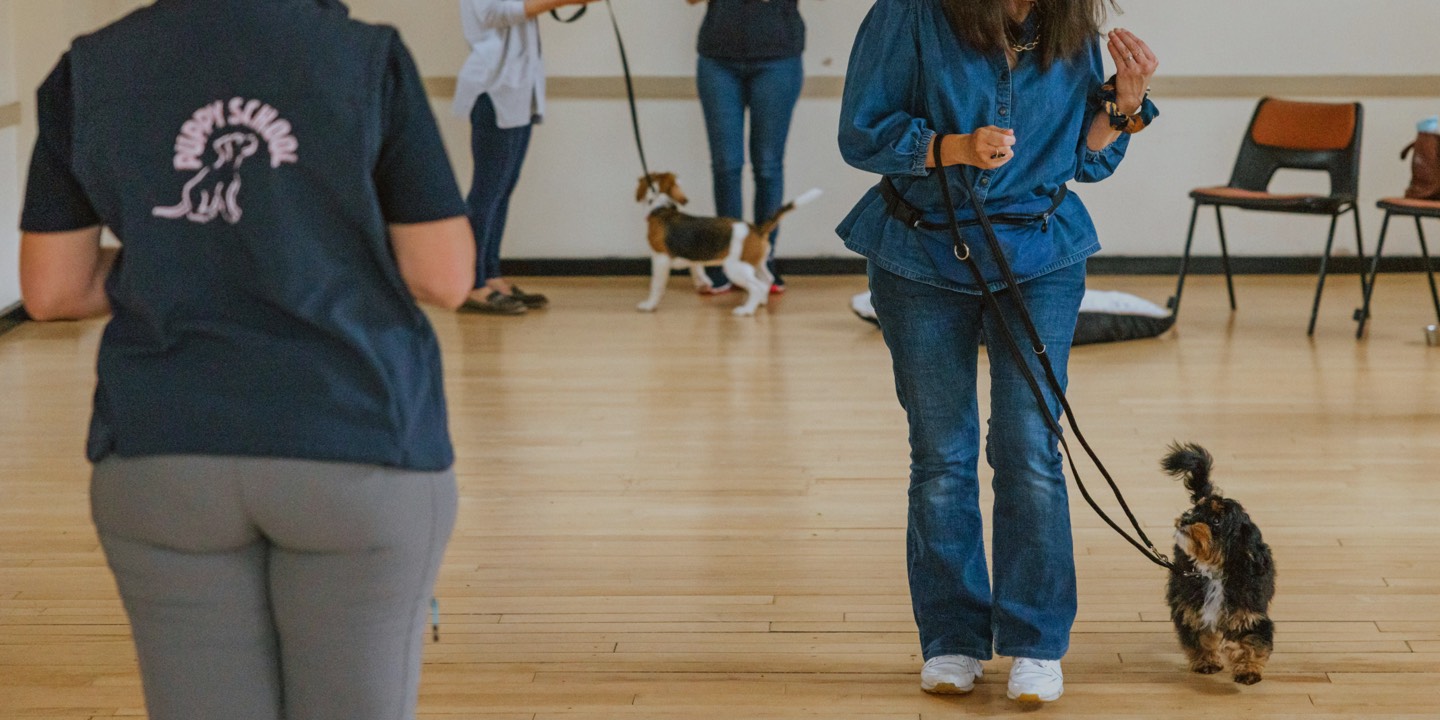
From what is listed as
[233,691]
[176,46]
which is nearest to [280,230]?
[176,46]

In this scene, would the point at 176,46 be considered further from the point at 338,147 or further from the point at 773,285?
the point at 773,285

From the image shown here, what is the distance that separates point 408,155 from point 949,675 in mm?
1447

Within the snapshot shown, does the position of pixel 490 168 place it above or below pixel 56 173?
below

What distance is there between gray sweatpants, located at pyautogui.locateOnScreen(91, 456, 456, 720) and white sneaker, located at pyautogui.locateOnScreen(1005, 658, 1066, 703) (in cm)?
125

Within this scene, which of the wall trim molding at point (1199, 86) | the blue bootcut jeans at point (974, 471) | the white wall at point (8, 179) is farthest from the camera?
the wall trim molding at point (1199, 86)

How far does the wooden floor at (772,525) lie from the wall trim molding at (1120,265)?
957 millimetres

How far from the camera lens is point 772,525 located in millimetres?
3332

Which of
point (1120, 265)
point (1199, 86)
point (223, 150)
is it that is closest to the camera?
point (223, 150)

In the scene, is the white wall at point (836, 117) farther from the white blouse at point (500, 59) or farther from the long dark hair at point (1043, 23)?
the long dark hair at point (1043, 23)

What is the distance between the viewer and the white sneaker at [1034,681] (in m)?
2.36

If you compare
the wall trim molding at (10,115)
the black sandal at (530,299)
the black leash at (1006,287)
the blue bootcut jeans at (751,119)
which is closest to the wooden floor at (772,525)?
the black sandal at (530,299)

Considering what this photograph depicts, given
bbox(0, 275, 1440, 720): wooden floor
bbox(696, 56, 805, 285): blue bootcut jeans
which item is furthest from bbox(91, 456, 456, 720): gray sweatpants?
bbox(696, 56, 805, 285): blue bootcut jeans

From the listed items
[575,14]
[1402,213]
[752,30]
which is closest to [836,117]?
[752,30]

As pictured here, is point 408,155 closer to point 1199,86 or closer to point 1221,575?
point 1221,575
